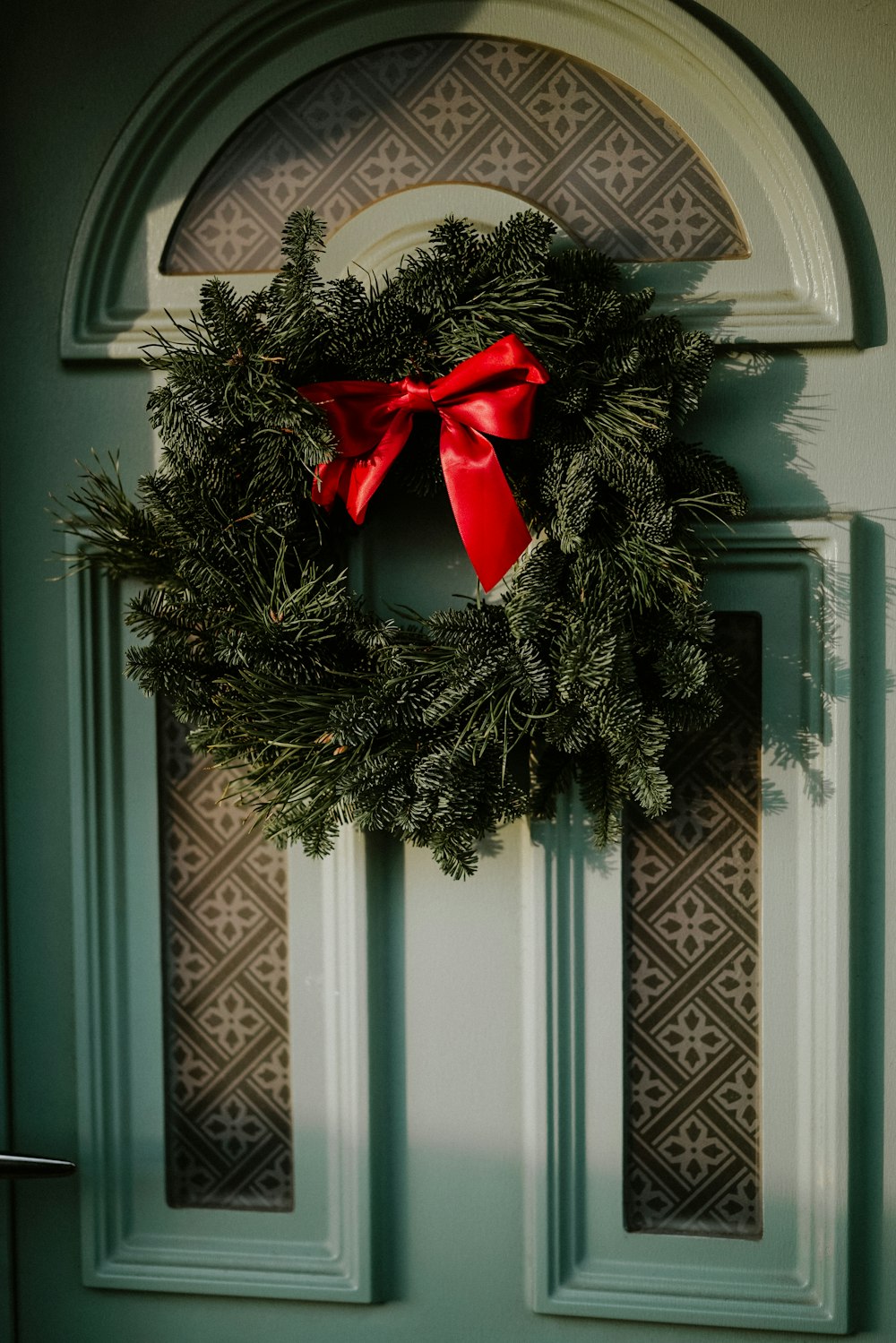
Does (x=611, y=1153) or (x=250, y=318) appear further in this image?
(x=611, y=1153)

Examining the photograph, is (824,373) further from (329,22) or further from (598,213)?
(329,22)

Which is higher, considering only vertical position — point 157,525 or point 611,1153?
point 157,525

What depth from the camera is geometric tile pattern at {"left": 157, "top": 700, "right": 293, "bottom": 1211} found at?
0.99 metres

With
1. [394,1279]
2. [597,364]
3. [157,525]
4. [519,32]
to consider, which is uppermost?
→ [519,32]

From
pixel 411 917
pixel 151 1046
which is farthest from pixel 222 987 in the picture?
pixel 411 917

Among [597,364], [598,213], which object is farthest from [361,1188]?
[598,213]

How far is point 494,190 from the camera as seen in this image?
0.90m

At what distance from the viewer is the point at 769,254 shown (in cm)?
90

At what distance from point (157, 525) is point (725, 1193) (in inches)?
32.0

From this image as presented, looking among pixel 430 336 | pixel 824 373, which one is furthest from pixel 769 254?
pixel 430 336

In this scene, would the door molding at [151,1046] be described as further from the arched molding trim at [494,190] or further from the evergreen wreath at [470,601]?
the arched molding trim at [494,190]

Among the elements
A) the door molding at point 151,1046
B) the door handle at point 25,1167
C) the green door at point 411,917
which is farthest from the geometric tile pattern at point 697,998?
the door handle at point 25,1167

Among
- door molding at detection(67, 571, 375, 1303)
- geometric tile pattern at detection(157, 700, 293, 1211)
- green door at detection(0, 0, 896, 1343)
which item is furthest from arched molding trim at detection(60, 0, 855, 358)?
geometric tile pattern at detection(157, 700, 293, 1211)

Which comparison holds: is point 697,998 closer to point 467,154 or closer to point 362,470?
point 362,470
